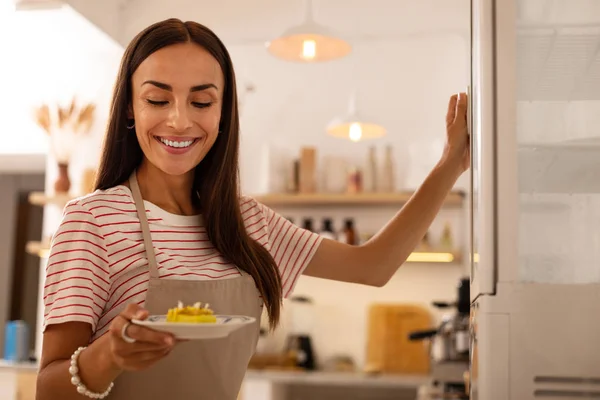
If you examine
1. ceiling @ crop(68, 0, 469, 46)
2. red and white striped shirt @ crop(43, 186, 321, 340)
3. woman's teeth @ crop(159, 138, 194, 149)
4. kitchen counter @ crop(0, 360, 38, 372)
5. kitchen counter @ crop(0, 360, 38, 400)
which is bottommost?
kitchen counter @ crop(0, 360, 38, 400)

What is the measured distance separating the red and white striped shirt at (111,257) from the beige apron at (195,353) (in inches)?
0.8

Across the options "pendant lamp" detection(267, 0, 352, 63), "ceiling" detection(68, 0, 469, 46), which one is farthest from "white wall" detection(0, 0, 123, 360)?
"pendant lamp" detection(267, 0, 352, 63)

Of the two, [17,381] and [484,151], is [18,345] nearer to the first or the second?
[17,381]

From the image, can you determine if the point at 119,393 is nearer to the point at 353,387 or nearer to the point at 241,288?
the point at 241,288

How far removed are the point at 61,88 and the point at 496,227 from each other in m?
5.27

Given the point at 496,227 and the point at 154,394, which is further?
the point at 154,394

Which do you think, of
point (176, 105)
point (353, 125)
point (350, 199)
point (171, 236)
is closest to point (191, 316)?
point (171, 236)

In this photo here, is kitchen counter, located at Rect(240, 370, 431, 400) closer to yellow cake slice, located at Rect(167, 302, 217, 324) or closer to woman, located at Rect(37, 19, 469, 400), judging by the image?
woman, located at Rect(37, 19, 469, 400)

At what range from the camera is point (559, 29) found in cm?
134

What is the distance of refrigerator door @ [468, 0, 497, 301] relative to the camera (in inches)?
49.5

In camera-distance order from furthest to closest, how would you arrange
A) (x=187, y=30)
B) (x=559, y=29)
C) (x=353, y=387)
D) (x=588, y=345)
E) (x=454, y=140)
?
(x=353, y=387) < (x=454, y=140) < (x=187, y=30) < (x=559, y=29) < (x=588, y=345)

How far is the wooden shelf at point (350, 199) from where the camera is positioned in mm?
5137

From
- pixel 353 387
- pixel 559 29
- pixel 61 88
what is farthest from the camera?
pixel 61 88

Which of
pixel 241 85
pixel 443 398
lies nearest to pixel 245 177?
pixel 241 85
